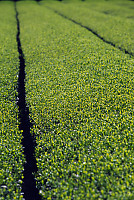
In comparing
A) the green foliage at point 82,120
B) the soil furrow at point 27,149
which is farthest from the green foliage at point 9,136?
the green foliage at point 82,120

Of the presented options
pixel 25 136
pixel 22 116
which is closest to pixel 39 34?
pixel 22 116

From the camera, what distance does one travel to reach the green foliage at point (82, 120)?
6.39 metres

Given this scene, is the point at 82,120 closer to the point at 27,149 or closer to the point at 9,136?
the point at 27,149

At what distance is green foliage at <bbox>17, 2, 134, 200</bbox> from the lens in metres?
6.39

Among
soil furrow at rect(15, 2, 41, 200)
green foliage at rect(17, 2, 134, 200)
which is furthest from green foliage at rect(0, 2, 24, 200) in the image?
green foliage at rect(17, 2, 134, 200)

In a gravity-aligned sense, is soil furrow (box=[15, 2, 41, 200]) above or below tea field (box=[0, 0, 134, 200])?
below

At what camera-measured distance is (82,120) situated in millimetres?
9266

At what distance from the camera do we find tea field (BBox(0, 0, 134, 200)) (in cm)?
644

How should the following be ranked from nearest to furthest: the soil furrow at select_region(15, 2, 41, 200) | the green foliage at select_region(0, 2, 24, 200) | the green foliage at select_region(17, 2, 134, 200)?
the green foliage at select_region(17, 2, 134, 200) → the green foliage at select_region(0, 2, 24, 200) → the soil furrow at select_region(15, 2, 41, 200)

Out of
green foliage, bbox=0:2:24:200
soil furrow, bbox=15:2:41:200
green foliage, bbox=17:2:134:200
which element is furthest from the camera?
soil furrow, bbox=15:2:41:200

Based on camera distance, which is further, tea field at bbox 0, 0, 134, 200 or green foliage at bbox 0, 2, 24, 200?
green foliage at bbox 0, 2, 24, 200

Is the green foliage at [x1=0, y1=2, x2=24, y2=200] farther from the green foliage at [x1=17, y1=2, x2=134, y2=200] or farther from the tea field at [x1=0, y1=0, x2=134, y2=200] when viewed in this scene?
the green foliage at [x1=17, y1=2, x2=134, y2=200]

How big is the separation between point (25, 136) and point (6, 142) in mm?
1340

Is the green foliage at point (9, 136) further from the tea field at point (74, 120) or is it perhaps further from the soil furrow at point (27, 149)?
the soil furrow at point (27, 149)
